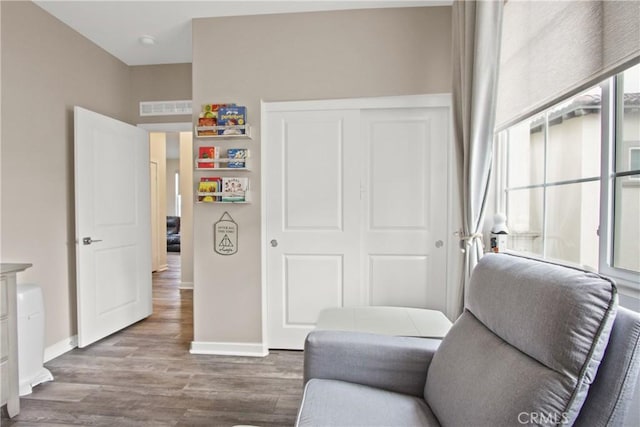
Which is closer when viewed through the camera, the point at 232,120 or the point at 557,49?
the point at 557,49

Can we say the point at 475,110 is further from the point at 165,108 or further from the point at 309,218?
the point at 165,108

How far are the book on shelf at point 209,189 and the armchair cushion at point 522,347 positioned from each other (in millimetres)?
2003

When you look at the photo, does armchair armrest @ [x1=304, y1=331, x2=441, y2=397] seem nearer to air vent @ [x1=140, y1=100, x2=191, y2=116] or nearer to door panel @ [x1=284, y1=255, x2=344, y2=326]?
door panel @ [x1=284, y1=255, x2=344, y2=326]

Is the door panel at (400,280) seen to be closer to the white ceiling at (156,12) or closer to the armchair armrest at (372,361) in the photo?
the armchair armrest at (372,361)

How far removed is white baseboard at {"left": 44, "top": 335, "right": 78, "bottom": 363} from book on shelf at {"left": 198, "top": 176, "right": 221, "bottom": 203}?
1657mm

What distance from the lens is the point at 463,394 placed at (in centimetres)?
108

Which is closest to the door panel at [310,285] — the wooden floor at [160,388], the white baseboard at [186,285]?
the wooden floor at [160,388]

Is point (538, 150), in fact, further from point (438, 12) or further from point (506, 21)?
point (438, 12)

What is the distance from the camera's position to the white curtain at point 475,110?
1.88m

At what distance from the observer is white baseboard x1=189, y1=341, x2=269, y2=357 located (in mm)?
2693

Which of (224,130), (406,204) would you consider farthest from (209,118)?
(406,204)

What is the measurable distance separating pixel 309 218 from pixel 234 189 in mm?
647

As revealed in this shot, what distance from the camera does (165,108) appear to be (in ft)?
11.4

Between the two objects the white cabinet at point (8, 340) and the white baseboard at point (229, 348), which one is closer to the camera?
the white cabinet at point (8, 340)
